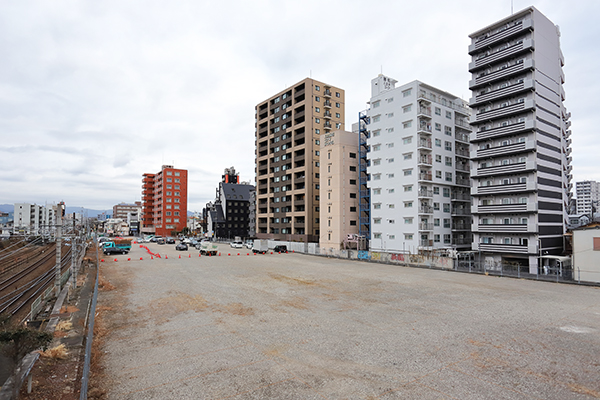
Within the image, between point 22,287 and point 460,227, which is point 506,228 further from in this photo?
point 22,287

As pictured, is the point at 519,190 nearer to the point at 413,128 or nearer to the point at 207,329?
the point at 413,128

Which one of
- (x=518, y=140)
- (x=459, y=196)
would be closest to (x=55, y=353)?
(x=518, y=140)

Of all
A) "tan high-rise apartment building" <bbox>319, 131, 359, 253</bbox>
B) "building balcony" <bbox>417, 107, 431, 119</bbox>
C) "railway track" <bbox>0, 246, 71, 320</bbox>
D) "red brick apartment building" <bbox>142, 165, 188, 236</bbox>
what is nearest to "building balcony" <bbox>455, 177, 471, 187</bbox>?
"building balcony" <bbox>417, 107, 431, 119</bbox>

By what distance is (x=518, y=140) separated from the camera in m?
42.8

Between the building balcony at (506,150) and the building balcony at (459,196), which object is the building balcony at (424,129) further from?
the building balcony at (459,196)

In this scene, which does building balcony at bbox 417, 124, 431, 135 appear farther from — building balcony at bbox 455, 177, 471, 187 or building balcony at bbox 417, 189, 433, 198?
building balcony at bbox 455, 177, 471, 187

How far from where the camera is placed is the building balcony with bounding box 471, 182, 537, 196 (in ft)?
134

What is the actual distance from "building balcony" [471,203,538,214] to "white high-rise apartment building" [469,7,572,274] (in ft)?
0.34

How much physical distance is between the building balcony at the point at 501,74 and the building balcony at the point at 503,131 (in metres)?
6.87

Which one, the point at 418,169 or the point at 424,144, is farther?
the point at 424,144

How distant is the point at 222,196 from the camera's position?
418ft

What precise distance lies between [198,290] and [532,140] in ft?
143

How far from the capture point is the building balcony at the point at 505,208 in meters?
40.7

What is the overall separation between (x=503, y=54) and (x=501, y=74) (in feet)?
9.55
